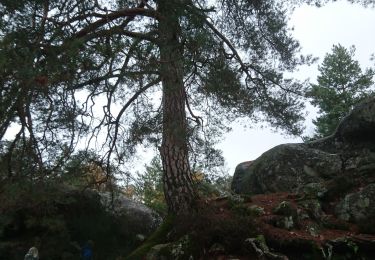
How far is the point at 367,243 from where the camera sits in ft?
21.2

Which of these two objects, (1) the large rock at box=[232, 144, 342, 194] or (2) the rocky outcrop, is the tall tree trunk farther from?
(1) the large rock at box=[232, 144, 342, 194]

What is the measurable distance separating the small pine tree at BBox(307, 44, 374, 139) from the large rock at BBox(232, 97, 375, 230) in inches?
495

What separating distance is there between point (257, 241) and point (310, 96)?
4.82 m

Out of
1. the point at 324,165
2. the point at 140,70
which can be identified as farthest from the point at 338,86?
the point at 140,70

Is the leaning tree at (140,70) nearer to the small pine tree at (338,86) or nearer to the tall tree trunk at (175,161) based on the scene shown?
the tall tree trunk at (175,161)

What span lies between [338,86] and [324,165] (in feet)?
58.8

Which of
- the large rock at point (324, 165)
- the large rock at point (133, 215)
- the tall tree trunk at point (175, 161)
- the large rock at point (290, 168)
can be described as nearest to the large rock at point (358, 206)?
the large rock at point (324, 165)

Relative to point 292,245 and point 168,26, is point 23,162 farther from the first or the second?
point 292,245

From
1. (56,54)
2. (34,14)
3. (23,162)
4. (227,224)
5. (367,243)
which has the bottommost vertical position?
(367,243)

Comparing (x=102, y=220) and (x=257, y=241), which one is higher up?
(x=102, y=220)

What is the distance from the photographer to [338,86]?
26.7m

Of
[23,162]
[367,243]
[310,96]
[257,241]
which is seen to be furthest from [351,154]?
[23,162]

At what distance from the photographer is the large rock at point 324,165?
870 centimetres

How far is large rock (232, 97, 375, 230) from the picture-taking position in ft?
28.5
